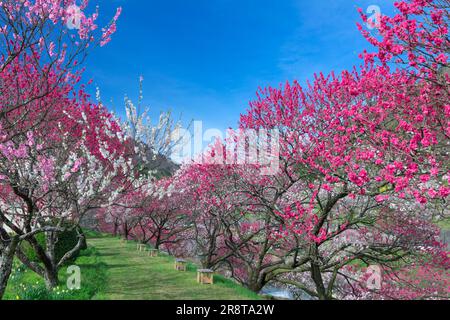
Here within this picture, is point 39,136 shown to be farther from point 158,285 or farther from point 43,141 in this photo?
point 158,285

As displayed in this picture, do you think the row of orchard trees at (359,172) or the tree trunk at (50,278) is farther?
the tree trunk at (50,278)

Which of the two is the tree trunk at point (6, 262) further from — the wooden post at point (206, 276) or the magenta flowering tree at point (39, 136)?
the wooden post at point (206, 276)

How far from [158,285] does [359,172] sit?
26.3 ft

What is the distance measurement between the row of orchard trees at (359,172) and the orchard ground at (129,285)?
8.72 feet

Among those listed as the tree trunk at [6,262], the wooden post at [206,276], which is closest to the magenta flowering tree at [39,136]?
the tree trunk at [6,262]

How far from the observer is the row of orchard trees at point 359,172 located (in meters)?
6.87

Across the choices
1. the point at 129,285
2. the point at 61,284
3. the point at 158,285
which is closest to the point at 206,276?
the point at 158,285

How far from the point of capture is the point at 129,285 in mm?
12305

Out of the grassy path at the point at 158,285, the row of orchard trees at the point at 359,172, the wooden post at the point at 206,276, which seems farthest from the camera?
the wooden post at the point at 206,276

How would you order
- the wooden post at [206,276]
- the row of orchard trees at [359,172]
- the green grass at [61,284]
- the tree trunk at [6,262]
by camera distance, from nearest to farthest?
the row of orchard trees at [359,172] < the tree trunk at [6,262] < the green grass at [61,284] < the wooden post at [206,276]

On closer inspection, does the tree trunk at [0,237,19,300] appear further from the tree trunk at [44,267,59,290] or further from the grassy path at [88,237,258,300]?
the grassy path at [88,237,258,300]
